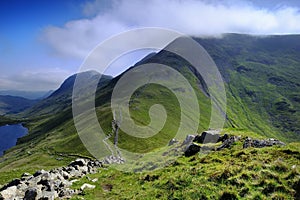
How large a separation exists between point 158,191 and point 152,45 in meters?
36.7

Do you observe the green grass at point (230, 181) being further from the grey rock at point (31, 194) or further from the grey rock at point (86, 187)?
the grey rock at point (31, 194)

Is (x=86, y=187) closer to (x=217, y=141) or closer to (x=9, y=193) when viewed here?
(x=9, y=193)

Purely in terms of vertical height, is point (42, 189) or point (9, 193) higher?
point (42, 189)

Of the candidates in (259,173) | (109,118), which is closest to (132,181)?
(259,173)

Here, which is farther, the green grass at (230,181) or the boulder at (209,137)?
the boulder at (209,137)

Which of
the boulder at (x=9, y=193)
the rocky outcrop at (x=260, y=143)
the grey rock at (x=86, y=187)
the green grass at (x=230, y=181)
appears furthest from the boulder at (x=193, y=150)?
the boulder at (x=9, y=193)

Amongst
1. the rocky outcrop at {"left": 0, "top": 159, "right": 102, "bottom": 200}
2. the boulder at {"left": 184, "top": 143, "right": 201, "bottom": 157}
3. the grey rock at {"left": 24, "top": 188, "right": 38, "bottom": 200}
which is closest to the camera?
the grey rock at {"left": 24, "top": 188, "right": 38, "bottom": 200}

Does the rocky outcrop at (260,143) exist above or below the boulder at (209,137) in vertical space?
above

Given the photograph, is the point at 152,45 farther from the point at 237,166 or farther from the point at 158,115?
the point at 158,115

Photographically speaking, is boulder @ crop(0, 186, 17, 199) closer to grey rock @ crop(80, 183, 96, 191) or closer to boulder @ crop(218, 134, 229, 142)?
grey rock @ crop(80, 183, 96, 191)

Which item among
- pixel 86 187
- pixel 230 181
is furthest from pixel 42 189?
pixel 230 181

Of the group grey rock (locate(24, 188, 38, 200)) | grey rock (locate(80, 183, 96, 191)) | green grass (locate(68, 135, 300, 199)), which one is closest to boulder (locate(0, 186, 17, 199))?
grey rock (locate(24, 188, 38, 200))

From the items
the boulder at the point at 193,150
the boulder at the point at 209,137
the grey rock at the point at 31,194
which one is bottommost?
the grey rock at the point at 31,194

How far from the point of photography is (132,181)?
25656 mm
